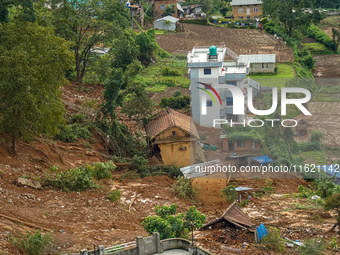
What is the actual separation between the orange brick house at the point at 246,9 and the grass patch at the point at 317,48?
887 centimetres

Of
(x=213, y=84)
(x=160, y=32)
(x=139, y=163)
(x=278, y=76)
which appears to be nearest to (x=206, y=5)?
(x=160, y=32)

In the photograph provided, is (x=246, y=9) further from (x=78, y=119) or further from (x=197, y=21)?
(x=78, y=119)

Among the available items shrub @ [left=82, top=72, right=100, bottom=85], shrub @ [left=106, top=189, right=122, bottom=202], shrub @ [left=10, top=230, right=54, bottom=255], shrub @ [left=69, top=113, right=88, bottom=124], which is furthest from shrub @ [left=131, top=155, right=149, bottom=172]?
shrub @ [left=10, top=230, right=54, bottom=255]

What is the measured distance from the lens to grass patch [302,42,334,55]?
181ft

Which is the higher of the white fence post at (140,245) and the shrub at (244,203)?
the white fence post at (140,245)

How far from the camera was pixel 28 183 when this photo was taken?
20.5 metres

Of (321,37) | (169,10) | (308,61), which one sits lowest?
(308,61)

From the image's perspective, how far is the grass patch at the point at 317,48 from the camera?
55.1m

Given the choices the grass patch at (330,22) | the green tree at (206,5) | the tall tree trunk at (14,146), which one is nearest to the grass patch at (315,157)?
the tall tree trunk at (14,146)

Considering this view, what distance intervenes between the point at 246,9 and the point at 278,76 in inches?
804

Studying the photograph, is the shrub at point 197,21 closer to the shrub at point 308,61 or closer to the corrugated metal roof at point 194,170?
the shrub at point 308,61

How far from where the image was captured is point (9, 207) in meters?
18.3

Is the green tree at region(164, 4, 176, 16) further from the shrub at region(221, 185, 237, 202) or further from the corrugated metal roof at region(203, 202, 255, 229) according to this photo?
the corrugated metal roof at region(203, 202, 255, 229)

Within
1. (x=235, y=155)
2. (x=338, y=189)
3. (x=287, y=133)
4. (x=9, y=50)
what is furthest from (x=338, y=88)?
Result: (x=9, y=50)
